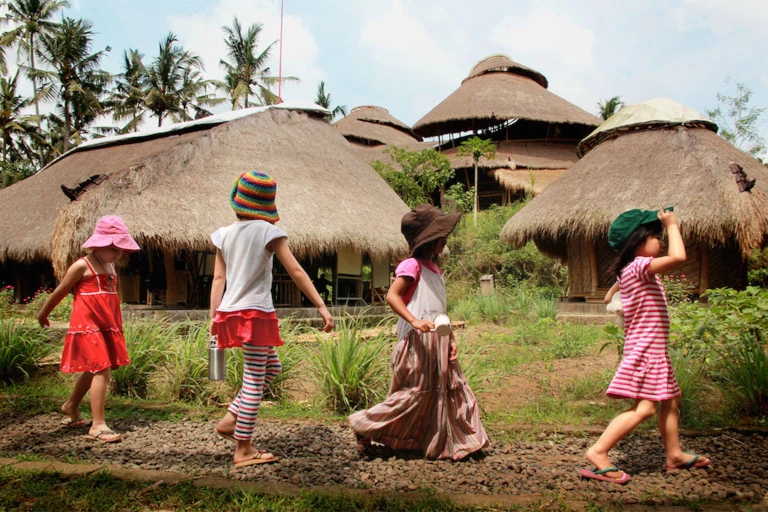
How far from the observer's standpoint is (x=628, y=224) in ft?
10.4

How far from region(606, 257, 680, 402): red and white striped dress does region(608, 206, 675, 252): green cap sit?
150mm

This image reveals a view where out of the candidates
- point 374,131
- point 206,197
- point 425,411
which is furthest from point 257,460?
point 374,131

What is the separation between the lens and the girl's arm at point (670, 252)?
2.85 metres

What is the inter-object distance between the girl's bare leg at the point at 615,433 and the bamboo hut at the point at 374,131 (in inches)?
856

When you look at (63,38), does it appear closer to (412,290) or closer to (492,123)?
(492,123)

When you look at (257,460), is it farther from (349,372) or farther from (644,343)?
(644,343)

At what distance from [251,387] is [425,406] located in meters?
0.95

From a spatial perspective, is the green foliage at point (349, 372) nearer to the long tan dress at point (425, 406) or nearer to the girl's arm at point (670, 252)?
the long tan dress at point (425, 406)

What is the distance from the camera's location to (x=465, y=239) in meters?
17.3

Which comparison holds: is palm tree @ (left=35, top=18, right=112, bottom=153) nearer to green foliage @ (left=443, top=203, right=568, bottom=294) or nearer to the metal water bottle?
green foliage @ (left=443, top=203, right=568, bottom=294)

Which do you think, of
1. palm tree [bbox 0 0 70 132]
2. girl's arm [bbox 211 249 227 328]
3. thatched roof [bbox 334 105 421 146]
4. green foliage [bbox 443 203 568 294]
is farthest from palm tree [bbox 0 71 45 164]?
girl's arm [bbox 211 249 227 328]

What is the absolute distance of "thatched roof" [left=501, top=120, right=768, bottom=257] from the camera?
970 cm

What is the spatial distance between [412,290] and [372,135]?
79.9 ft

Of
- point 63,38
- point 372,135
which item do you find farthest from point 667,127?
point 63,38
